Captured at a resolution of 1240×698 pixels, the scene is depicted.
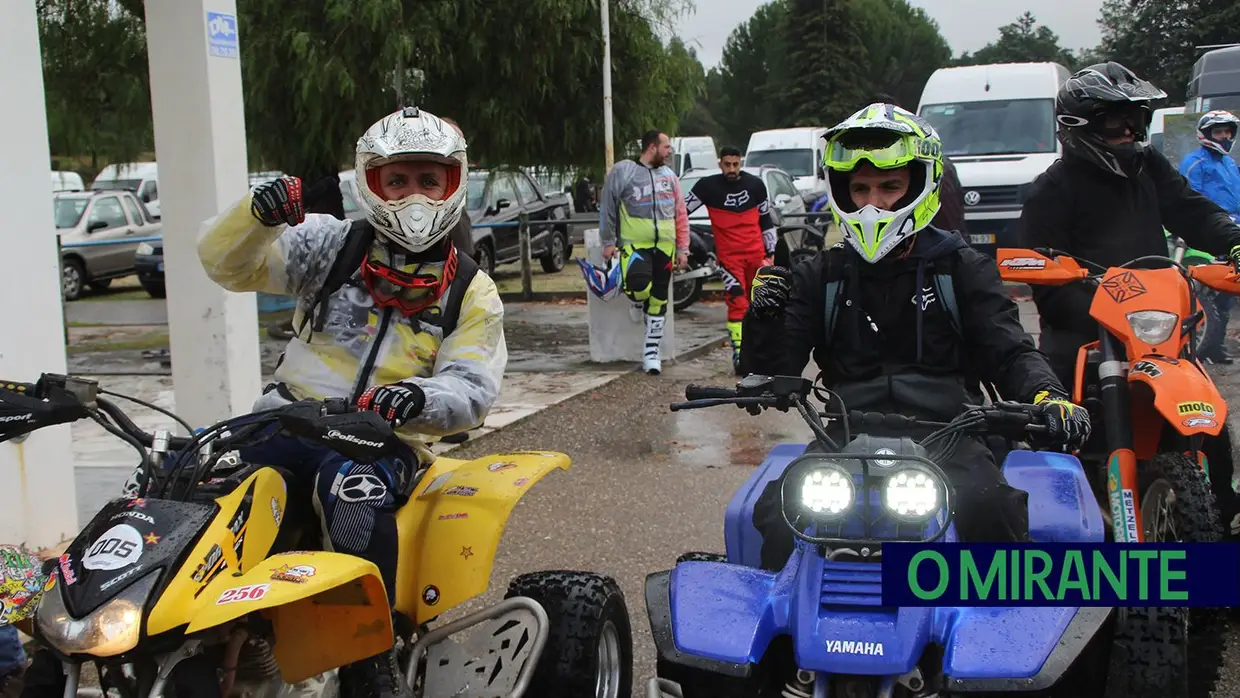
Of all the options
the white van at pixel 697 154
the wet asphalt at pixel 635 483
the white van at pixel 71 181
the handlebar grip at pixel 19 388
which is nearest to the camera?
the handlebar grip at pixel 19 388

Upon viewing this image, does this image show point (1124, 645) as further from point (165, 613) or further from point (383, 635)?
point (165, 613)

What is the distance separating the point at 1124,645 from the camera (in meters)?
3.18

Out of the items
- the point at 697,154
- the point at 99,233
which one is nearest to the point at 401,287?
the point at 99,233

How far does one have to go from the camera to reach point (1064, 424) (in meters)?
3.06

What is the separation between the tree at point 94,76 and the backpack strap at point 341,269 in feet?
25.8

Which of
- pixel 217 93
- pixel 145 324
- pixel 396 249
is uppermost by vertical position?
pixel 217 93

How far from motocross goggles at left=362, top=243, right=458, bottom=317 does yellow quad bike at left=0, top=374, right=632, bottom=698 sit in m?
0.51

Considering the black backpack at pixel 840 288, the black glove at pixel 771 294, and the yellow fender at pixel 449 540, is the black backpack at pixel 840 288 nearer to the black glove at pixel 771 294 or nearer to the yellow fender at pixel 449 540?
the black glove at pixel 771 294

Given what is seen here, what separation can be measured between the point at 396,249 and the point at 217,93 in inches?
134

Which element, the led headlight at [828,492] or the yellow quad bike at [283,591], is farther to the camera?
the led headlight at [828,492]

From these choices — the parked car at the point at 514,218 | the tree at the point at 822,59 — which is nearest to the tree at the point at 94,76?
the parked car at the point at 514,218

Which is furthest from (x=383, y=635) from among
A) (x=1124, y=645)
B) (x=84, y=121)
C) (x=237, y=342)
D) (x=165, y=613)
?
(x=84, y=121)

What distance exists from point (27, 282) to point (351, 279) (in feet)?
7.82

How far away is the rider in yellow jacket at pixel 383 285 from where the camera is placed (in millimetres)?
3529
